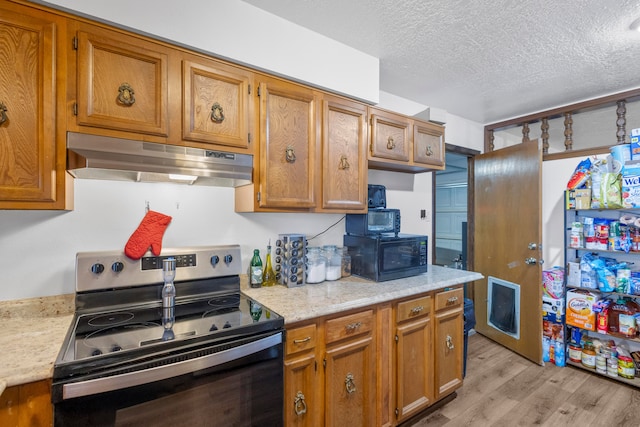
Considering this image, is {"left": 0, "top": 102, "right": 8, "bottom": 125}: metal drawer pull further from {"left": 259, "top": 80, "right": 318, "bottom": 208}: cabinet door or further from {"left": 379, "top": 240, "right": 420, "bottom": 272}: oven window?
{"left": 379, "top": 240, "right": 420, "bottom": 272}: oven window

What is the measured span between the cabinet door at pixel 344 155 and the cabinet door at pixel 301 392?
88cm

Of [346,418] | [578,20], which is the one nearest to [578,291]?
[578,20]

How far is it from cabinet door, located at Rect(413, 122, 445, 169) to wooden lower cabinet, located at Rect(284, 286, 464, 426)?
0.98m

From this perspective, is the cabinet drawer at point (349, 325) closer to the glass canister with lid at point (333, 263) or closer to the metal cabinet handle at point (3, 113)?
the glass canister with lid at point (333, 263)

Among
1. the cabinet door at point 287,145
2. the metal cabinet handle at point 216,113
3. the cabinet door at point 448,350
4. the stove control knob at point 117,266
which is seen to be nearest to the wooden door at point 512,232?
the cabinet door at point 448,350

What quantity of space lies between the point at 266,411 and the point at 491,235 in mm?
2855

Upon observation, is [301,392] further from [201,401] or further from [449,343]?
[449,343]

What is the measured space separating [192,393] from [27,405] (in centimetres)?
46

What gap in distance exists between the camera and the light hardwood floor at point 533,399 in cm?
196

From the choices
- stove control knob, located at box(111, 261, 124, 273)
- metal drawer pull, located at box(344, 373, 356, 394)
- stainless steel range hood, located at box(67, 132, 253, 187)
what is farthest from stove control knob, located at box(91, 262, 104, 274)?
metal drawer pull, located at box(344, 373, 356, 394)

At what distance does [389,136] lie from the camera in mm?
2102

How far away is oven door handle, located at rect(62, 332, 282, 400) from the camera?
892 millimetres

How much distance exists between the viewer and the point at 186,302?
1537mm

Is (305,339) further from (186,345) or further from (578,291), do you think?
(578,291)
